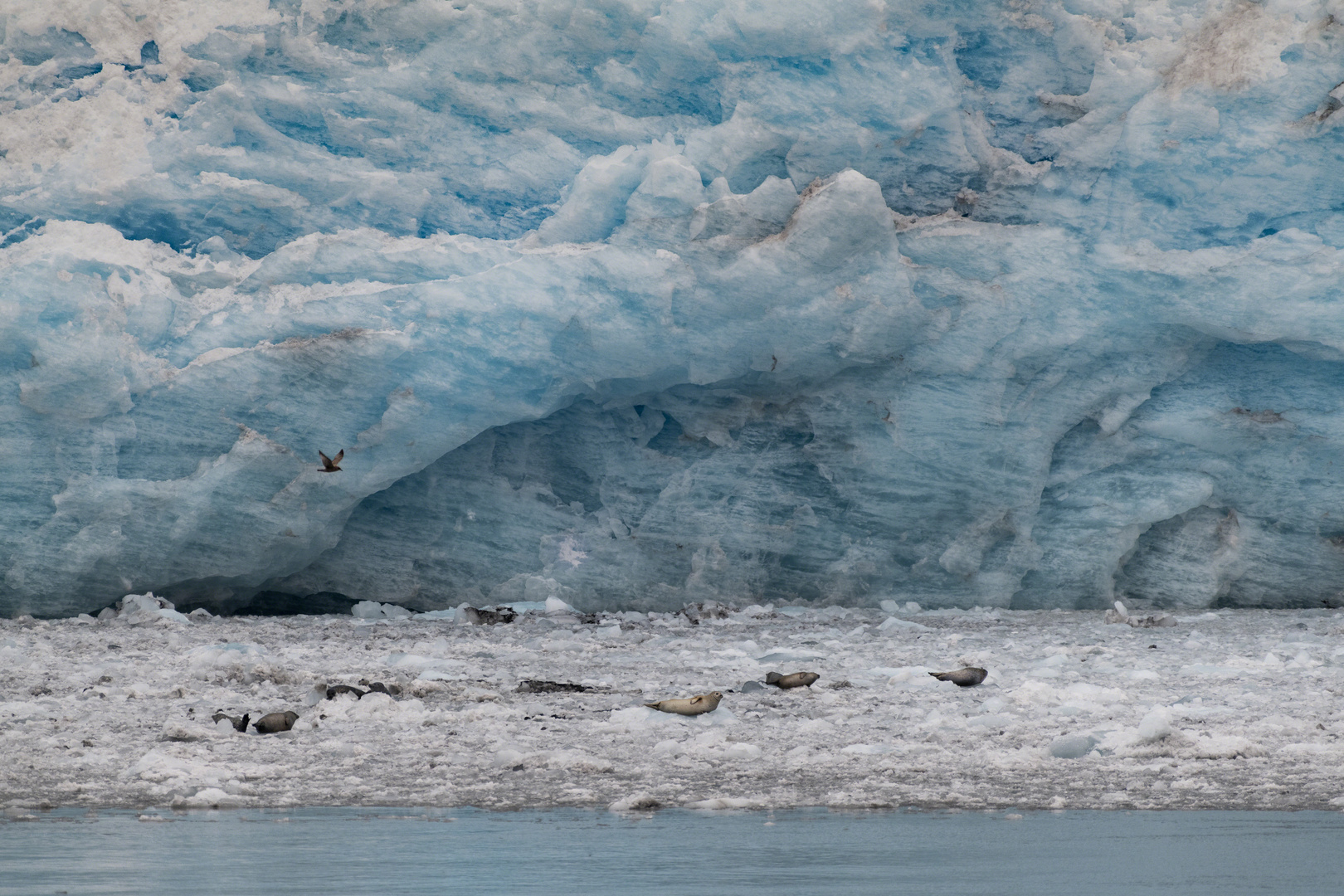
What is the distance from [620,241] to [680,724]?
3460 mm

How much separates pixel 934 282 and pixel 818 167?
87 centimetres

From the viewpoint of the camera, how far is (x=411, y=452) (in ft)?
21.5

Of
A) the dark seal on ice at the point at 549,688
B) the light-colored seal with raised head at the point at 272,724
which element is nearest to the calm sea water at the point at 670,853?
the light-colored seal with raised head at the point at 272,724

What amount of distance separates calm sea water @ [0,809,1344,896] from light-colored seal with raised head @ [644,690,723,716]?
110 cm

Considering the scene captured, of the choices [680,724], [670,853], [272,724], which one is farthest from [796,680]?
[670,853]

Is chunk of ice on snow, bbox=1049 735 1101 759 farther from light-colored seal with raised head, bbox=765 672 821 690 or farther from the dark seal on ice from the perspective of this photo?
the dark seal on ice

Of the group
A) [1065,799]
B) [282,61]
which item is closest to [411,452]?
[282,61]

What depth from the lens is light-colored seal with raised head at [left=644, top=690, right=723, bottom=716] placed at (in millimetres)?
3510

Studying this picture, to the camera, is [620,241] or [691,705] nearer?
[691,705]

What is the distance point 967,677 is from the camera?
4.04m

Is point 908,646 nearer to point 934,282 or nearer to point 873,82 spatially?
point 934,282

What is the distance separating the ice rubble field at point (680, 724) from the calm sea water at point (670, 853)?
180 millimetres

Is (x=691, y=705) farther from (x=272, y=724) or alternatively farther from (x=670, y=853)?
(x=670, y=853)

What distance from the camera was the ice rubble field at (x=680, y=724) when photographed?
263 centimetres
